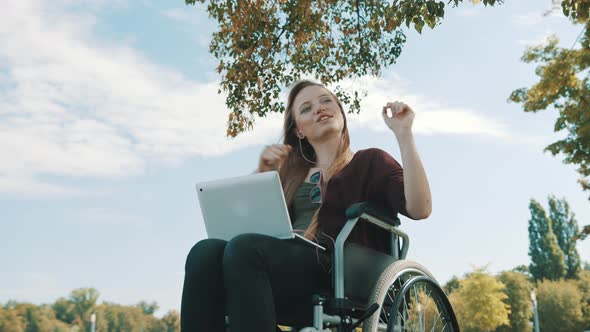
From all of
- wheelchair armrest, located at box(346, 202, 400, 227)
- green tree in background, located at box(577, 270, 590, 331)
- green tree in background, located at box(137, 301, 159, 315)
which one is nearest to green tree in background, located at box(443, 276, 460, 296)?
green tree in background, located at box(577, 270, 590, 331)

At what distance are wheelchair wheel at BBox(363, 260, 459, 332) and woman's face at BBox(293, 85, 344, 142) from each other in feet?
2.37

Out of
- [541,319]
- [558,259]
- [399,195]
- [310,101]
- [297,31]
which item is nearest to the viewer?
[399,195]

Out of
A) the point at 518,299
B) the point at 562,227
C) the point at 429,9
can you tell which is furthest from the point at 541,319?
the point at 429,9

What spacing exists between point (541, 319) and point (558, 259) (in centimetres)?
728

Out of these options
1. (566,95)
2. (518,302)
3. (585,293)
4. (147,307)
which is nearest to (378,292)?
(566,95)

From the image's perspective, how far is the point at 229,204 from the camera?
2379mm

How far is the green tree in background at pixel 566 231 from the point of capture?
1786 inches

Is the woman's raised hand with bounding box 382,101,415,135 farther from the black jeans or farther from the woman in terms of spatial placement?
the black jeans

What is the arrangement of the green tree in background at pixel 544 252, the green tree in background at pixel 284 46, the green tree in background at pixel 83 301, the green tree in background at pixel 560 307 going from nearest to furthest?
the green tree in background at pixel 284 46 < the green tree in background at pixel 560 307 < the green tree in background at pixel 544 252 < the green tree in background at pixel 83 301

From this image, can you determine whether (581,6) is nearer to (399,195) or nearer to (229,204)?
(399,195)

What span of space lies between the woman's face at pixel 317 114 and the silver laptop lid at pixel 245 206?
26.3 inches

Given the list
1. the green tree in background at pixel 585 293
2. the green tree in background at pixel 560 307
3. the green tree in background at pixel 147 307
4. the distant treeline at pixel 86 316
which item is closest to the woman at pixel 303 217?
the green tree in background at pixel 585 293

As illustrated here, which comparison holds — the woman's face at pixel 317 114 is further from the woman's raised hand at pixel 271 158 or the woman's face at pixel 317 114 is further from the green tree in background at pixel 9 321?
the green tree in background at pixel 9 321

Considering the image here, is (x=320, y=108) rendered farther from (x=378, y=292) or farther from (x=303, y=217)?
(x=378, y=292)
